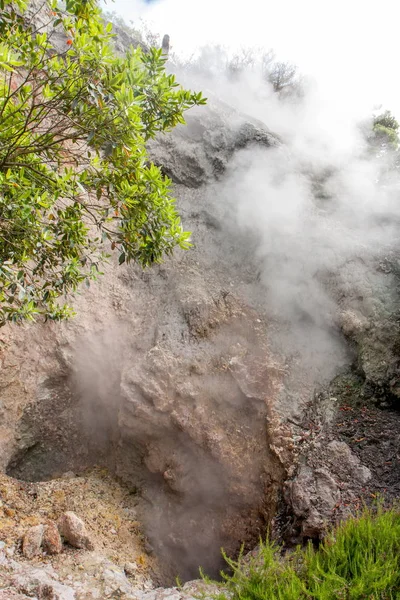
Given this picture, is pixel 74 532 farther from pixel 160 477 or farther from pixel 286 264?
pixel 286 264

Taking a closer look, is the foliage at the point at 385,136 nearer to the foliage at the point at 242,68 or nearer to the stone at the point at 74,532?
the foliage at the point at 242,68

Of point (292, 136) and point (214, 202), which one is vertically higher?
point (292, 136)

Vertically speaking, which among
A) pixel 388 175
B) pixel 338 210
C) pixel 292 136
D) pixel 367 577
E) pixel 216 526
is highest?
pixel 292 136

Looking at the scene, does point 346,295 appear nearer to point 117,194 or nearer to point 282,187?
point 282,187

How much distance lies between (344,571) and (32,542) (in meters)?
2.49

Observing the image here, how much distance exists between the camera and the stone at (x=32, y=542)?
3.24 m

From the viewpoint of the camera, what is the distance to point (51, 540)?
336 centimetres

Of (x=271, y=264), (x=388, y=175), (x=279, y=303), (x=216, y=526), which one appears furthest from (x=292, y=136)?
(x=216, y=526)

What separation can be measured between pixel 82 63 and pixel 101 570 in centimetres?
388

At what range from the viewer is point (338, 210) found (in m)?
6.53

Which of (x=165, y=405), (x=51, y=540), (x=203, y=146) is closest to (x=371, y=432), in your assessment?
(x=165, y=405)

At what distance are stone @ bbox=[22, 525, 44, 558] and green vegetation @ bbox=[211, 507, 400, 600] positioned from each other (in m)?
1.67

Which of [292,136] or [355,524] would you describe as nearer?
[355,524]

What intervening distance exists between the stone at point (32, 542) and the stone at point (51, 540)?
41 mm
